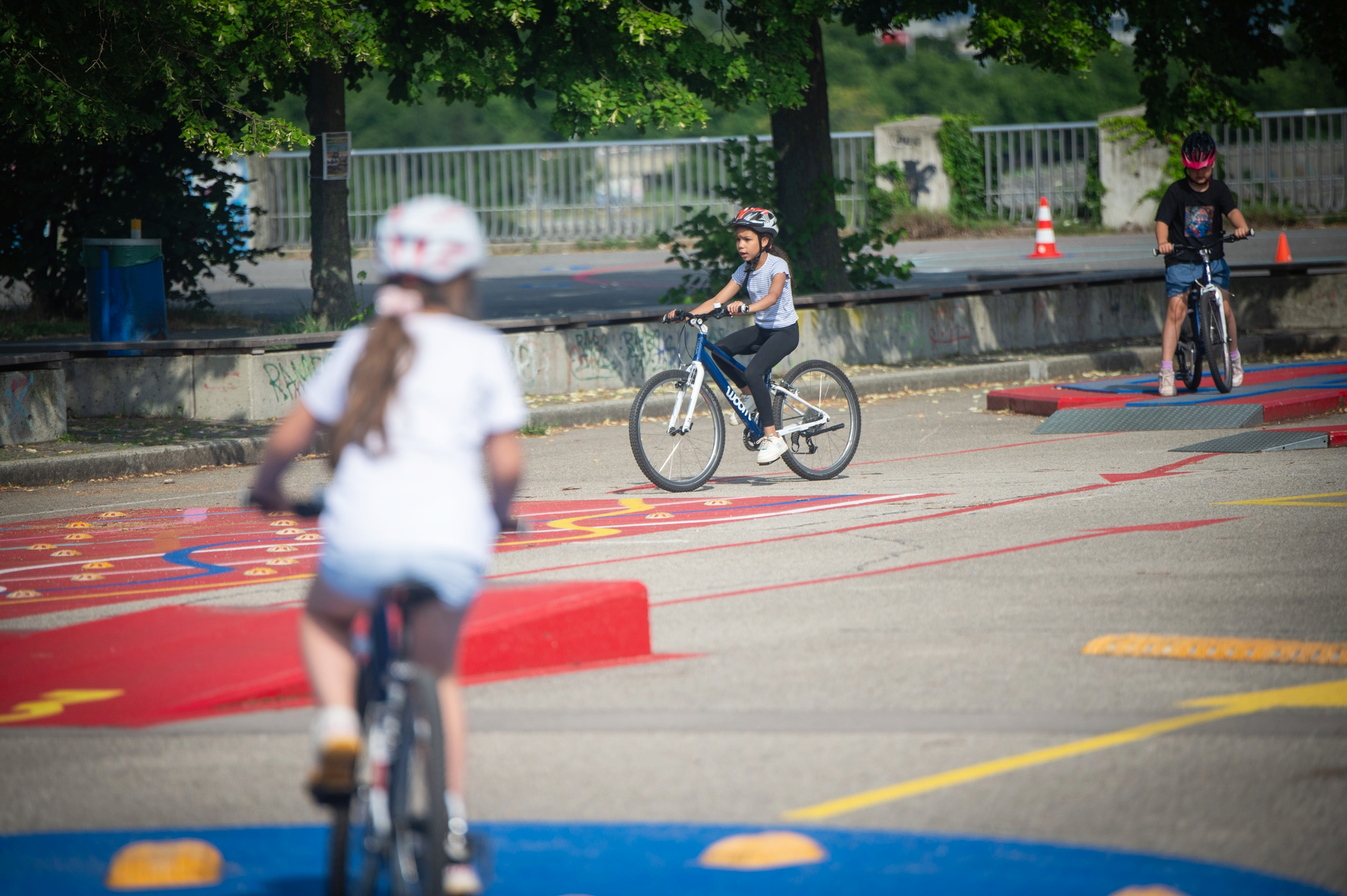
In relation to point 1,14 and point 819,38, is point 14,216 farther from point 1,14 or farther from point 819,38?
point 819,38

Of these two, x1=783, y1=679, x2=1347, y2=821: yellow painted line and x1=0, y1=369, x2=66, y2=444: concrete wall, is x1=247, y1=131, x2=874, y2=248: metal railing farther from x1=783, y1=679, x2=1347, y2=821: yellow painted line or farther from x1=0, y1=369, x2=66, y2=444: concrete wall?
x1=783, y1=679, x2=1347, y2=821: yellow painted line

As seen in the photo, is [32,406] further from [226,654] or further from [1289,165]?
[1289,165]

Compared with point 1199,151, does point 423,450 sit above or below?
below

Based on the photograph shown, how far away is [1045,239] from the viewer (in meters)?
28.9

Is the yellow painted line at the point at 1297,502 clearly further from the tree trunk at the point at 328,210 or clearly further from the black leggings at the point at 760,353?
the tree trunk at the point at 328,210

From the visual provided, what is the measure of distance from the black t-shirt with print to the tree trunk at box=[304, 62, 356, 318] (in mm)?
7787

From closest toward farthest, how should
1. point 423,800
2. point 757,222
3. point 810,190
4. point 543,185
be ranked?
point 423,800
point 757,222
point 810,190
point 543,185

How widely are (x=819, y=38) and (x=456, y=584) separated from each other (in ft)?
51.5

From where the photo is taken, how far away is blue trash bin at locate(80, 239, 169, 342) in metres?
14.6

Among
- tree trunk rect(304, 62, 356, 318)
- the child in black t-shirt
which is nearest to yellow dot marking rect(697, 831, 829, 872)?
the child in black t-shirt

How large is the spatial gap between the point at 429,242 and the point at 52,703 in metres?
2.87

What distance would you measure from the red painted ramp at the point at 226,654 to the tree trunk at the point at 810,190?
12.3m

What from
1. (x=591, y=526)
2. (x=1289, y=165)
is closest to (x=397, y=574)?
(x=591, y=526)

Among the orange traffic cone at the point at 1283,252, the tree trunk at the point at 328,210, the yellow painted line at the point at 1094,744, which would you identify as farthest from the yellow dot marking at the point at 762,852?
the orange traffic cone at the point at 1283,252
